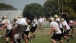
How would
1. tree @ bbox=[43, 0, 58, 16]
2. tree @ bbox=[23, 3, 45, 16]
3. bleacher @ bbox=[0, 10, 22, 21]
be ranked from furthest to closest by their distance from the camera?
1. tree @ bbox=[43, 0, 58, 16]
2. tree @ bbox=[23, 3, 45, 16]
3. bleacher @ bbox=[0, 10, 22, 21]

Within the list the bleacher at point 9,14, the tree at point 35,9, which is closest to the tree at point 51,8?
the tree at point 35,9

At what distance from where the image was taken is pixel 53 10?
10144cm

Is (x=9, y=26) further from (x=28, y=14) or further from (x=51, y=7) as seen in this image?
(x=51, y=7)

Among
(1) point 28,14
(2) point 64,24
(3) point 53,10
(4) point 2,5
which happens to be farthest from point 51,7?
(1) point 28,14

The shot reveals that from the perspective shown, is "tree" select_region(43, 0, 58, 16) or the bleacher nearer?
the bleacher

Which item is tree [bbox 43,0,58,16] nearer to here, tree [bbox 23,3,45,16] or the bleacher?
tree [bbox 23,3,45,16]

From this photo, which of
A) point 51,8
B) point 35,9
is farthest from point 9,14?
point 35,9

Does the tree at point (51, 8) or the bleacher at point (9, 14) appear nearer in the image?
the bleacher at point (9, 14)

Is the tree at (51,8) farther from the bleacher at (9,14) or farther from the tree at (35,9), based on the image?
the bleacher at (9,14)

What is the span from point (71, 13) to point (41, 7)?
51.2 meters

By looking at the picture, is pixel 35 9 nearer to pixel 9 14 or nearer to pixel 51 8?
pixel 51 8

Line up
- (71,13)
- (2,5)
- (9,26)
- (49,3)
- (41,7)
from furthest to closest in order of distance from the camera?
(2,5)
(41,7)
(49,3)
(71,13)
(9,26)

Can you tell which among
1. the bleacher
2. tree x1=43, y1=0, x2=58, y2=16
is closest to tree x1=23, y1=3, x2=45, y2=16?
tree x1=43, y1=0, x2=58, y2=16

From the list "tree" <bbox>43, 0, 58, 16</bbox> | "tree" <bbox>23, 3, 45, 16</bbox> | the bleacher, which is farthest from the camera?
"tree" <bbox>43, 0, 58, 16</bbox>
